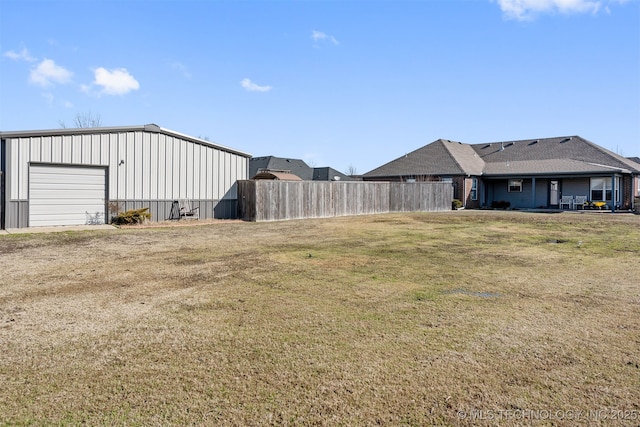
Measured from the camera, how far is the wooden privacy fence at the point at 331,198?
1920cm

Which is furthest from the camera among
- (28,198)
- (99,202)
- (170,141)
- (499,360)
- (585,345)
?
(170,141)

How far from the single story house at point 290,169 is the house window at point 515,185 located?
16909 millimetres

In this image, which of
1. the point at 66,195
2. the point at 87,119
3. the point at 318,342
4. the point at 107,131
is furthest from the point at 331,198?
the point at 87,119

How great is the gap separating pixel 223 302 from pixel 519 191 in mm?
31400

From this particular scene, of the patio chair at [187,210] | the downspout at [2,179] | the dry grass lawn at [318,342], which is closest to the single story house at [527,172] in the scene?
the patio chair at [187,210]

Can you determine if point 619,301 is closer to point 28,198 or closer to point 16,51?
point 28,198

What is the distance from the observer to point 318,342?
386 centimetres

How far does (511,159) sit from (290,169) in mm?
21737

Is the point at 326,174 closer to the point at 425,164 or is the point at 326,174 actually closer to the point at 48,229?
the point at 425,164

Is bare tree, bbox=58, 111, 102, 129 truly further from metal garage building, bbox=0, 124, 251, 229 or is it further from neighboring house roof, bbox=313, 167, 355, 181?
metal garage building, bbox=0, 124, 251, 229

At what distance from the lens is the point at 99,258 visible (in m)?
8.60

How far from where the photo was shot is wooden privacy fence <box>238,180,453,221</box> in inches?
756

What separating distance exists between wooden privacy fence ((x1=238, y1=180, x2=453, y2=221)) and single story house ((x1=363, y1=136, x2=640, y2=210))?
13.1ft

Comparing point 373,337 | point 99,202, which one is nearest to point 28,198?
point 99,202
